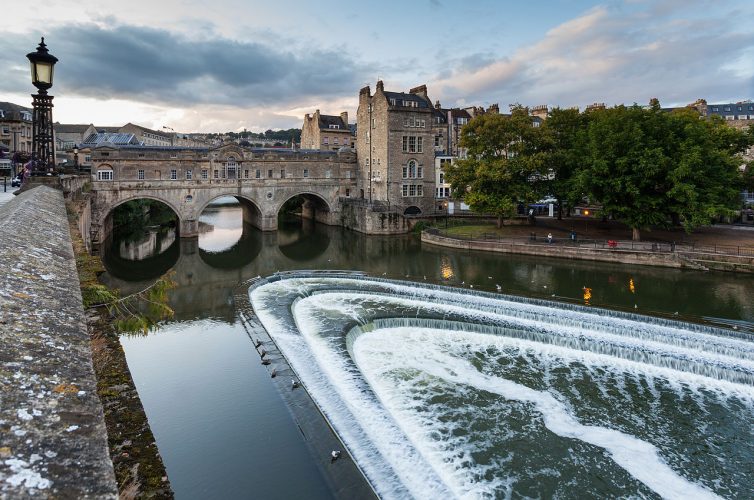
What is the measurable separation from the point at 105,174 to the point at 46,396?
44.1m

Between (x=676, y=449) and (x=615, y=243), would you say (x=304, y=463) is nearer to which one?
(x=676, y=449)

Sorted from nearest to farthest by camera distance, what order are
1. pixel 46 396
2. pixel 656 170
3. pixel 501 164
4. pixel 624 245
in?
pixel 46 396, pixel 656 170, pixel 624 245, pixel 501 164

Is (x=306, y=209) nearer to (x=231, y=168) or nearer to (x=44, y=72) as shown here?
(x=231, y=168)

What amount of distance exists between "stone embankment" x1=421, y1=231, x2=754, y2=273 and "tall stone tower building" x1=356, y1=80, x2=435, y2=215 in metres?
14.2

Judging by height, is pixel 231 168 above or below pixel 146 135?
below

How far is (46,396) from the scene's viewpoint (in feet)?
8.45

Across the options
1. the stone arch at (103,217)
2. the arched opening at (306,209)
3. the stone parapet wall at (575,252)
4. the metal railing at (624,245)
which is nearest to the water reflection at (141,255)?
the stone arch at (103,217)

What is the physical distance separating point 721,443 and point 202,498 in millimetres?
11200

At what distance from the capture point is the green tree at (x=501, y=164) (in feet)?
128

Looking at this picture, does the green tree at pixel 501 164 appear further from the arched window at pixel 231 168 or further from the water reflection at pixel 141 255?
the water reflection at pixel 141 255

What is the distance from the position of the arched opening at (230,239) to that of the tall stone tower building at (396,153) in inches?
478

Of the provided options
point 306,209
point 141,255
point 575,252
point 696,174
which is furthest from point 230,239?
point 696,174

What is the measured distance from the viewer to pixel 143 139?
93625mm

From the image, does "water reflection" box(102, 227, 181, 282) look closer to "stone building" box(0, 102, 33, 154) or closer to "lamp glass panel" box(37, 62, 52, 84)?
"lamp glass panel" box(37, 62, 52, 84)
